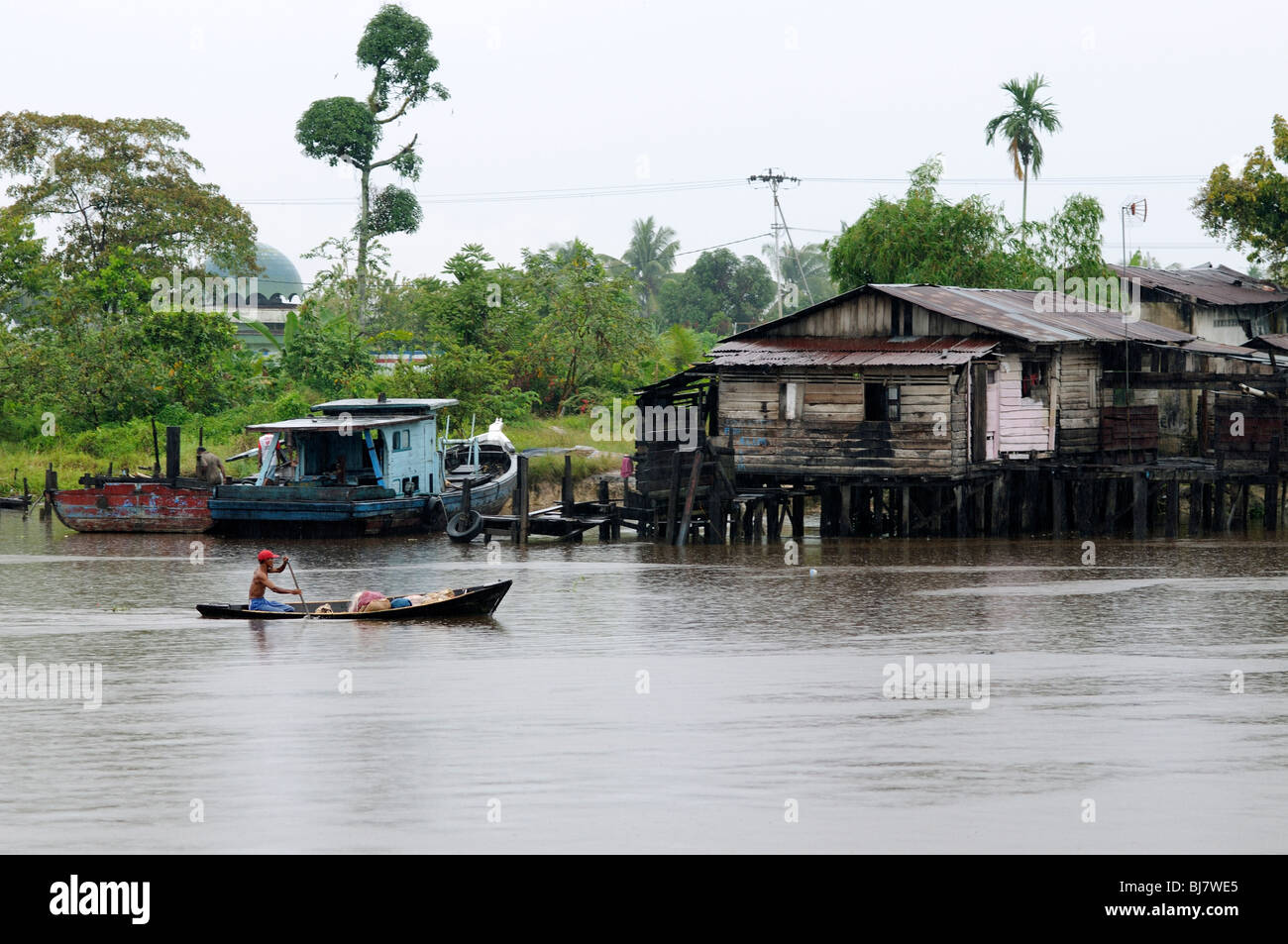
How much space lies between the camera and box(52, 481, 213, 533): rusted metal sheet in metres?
37.7

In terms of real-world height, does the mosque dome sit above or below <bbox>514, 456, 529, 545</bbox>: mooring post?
above

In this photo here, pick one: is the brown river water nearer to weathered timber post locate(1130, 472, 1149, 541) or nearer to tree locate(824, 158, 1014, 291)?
weathered timber post locate(1130, 472, 1149, 541)

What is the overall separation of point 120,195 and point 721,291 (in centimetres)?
3508

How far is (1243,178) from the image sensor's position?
1951 inches

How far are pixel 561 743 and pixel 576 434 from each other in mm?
36956

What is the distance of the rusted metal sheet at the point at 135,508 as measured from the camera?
37688 millimetres

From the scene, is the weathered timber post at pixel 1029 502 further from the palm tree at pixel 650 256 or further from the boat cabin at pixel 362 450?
the palm tree at pixel 650 256

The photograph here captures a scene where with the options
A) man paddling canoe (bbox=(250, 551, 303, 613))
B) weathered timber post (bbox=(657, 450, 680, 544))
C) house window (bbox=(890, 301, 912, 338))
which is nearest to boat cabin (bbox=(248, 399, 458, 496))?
weathered timber post (bbox=(657, 450, 680, 544))

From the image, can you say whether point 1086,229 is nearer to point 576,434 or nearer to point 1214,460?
point 1214,460

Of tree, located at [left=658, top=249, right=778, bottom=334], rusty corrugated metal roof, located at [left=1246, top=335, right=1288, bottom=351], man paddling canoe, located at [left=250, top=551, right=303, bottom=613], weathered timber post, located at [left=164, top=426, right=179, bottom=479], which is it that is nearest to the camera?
man paddling canoe, located at [left=250, top=551, right=303, bottom=613]

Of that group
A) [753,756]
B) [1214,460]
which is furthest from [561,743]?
[1214,460]

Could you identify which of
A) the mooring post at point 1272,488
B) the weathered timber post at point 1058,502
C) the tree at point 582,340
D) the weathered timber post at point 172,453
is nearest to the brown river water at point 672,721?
the weathered timber post at point 1058,502

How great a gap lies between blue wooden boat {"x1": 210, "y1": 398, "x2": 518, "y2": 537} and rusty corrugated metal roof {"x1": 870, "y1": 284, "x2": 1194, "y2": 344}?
37.3ft

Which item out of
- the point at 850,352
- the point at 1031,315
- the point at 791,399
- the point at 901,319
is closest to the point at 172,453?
the point at 791,399
